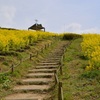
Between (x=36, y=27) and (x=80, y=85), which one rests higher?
(x=36, y=27)

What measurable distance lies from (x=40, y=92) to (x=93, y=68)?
273 centimetres

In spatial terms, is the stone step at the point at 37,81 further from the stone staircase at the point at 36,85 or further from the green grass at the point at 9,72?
the green grass at the point at 9,72

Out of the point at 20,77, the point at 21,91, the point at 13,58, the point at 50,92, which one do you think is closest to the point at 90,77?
the point at 50,92

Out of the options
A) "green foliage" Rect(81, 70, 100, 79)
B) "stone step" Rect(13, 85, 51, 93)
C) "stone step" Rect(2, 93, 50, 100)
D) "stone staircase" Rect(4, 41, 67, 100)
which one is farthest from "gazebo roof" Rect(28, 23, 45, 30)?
"stone step" Rect(2, 93, 50, 100)

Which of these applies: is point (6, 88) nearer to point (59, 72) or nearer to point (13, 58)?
point (59, 72)

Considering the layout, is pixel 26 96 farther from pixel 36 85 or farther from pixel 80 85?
pixel 80 85

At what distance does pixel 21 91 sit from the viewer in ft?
39.3

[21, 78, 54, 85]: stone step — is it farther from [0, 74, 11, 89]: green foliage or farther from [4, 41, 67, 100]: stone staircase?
[0, 74, 11, 89]: green foliage

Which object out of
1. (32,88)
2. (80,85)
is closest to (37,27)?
(32,88)

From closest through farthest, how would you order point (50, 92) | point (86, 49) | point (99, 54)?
1. point (50, 92)
2. point (99, 54)
3. point (86, 49)

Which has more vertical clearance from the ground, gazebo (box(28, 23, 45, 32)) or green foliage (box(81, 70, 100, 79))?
gazebo (box(28, 23, 45, 32))

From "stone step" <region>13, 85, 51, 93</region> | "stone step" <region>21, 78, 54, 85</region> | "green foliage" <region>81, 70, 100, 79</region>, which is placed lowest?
"stone step" <region>13, 85, 51, 93</region>

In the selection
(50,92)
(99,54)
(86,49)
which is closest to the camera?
(50,92)

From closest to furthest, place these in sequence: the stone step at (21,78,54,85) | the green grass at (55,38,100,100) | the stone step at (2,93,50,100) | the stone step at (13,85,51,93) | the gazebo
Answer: the green grass at (55,38,100,100), the stone step at (2,93,50,100), the stone step at (13,85,51,93), the stone step at (21,78,54,85), the gazebo
